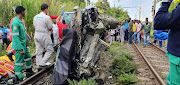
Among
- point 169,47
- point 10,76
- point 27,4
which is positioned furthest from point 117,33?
point 169,47

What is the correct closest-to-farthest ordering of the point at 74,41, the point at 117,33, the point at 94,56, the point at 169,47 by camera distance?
1. the point at 169,47
2. the point at 74,41
3. the point at 94,56
4. the point at 117,33

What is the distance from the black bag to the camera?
2.94 metres

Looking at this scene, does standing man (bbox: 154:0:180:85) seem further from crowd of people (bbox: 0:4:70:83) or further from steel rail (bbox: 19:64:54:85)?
steel rail (bbox: 19:64:54:85)

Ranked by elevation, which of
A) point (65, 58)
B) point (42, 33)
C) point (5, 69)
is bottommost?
point (5, 69)

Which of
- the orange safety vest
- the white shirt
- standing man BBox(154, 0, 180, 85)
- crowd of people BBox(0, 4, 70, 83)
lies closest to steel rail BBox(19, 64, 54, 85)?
crowd of people BBox(0, 4, 70, 83)

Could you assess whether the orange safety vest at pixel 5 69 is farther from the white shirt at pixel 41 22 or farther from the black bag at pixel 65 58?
the black bag at pixel 65 58

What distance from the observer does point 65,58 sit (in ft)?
9.90

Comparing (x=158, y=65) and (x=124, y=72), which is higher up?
(x=124, y=72)

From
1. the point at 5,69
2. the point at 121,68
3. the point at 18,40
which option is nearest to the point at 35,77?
the point at 5,69

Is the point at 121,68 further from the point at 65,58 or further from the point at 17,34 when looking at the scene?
the point at 17,34

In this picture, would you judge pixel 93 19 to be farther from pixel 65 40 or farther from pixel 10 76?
pixel 10 76

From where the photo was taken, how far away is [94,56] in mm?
3305

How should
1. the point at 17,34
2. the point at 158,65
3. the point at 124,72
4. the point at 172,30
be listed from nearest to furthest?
the point at 172,30, the point at 17,34, the point at 124,72, the point at 158,65

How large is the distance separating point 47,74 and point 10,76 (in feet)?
3.39
